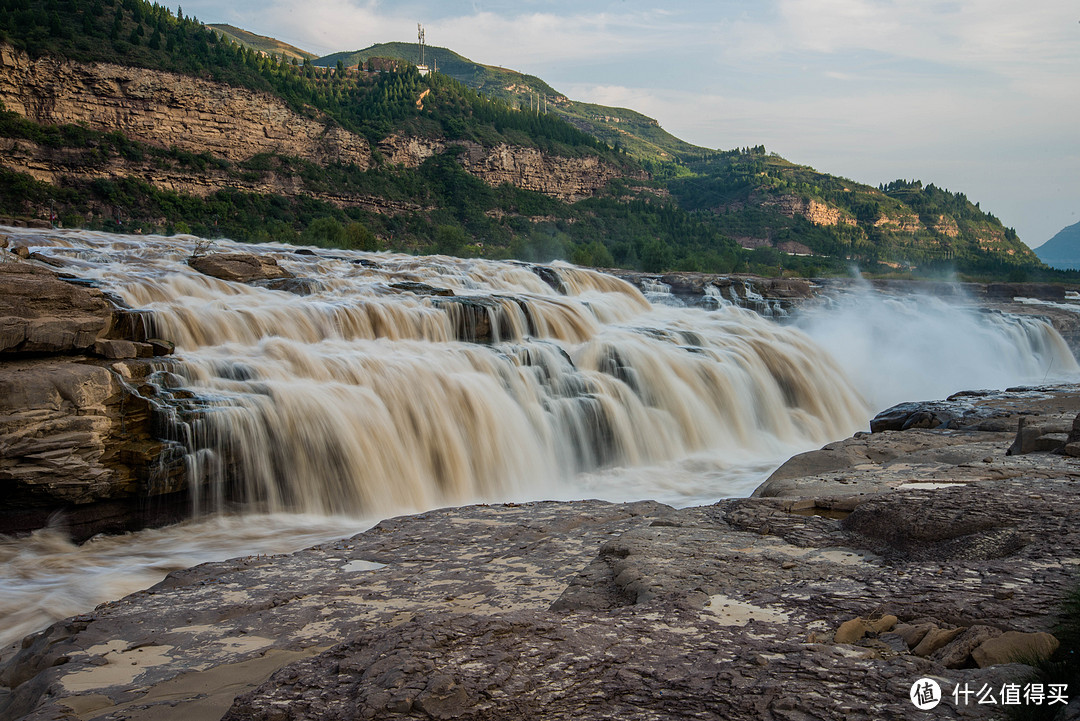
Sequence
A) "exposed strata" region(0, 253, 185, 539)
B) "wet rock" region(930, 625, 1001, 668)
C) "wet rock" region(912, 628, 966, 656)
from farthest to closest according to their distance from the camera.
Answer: "exposed strata" region(0, 253, 185, 539) < "wet rock" region(912, 628, 966, 656) < "wet rock" region(930, 625, 1001, 668)

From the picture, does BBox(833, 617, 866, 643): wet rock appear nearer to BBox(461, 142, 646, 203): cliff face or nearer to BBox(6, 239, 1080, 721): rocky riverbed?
BBox(6, 239, 1080, 721): rocky riverbed

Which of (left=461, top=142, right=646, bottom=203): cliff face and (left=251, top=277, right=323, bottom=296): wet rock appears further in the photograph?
(left=461, top=142, right=646, bottom=203): cliff face

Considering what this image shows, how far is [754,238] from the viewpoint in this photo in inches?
4614

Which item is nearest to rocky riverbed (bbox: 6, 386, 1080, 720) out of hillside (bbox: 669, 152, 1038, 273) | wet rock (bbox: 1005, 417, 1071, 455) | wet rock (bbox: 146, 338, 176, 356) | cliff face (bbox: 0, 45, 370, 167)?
wet rock (bbox: 1005, 417, 1071, 455)

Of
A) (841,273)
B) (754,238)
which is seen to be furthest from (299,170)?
(754,238)

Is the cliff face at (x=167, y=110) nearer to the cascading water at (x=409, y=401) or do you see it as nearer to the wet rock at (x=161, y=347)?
the cascading water at (x=409, y=401)

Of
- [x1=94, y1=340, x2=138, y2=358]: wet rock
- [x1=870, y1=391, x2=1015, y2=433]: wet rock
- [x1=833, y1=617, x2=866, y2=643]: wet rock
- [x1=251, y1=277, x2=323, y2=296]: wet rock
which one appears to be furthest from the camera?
[x1=251, y1=277, x2=323, y2=296]: wet rock

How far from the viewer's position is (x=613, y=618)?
3314 mm

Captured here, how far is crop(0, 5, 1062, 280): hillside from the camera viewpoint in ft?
202

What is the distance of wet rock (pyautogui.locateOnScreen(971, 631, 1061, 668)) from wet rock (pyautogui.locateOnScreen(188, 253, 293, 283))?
16809mm

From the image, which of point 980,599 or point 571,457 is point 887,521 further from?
Result: point 571,457

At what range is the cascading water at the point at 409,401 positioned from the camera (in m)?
9.44

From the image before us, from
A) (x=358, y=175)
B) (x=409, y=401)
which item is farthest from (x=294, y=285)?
(x=358, y=175)

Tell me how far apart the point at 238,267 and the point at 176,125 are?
68211 mm
